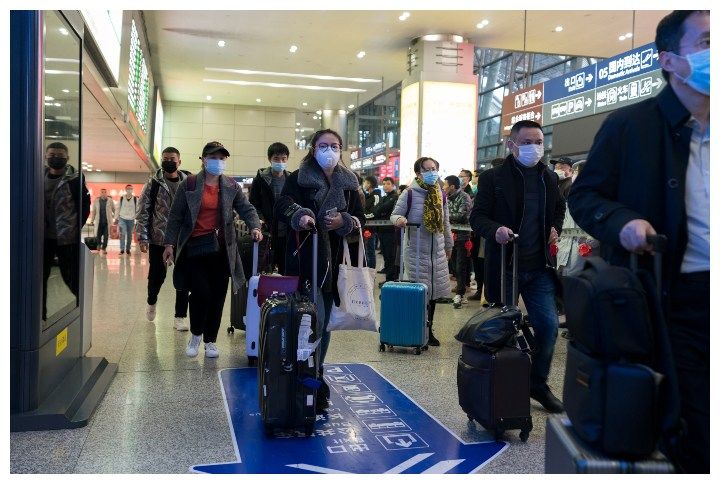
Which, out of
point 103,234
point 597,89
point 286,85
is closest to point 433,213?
point 597,89

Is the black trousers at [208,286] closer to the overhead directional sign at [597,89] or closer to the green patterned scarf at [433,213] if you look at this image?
A: the green patterned scarf at [433,213]

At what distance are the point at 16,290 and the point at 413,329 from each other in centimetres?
288

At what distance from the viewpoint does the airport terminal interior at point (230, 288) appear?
305 centimetres

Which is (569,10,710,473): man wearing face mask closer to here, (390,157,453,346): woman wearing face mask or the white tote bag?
the white tote bag

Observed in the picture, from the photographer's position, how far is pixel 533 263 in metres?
3.59

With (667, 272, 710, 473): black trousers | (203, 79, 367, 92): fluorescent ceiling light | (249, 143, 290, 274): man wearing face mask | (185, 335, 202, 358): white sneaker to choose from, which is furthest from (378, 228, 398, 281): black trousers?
(203, 79, 367, 92): fluorescent ceiling light

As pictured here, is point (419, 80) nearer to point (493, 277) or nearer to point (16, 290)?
point (493, 277)

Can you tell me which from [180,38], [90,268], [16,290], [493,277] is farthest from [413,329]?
[180,38]

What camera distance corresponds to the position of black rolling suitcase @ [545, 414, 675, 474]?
5.09 feet

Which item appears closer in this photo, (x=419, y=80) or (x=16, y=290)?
(x=16, y=290)

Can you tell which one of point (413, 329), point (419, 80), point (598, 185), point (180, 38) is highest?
point (180, 38)

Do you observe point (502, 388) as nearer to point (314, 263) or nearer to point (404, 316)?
point (314, 263)

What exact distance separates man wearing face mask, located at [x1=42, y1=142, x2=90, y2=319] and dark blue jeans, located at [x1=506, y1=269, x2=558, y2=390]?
98.5 inches

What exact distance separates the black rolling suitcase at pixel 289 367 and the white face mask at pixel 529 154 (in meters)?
1.48
